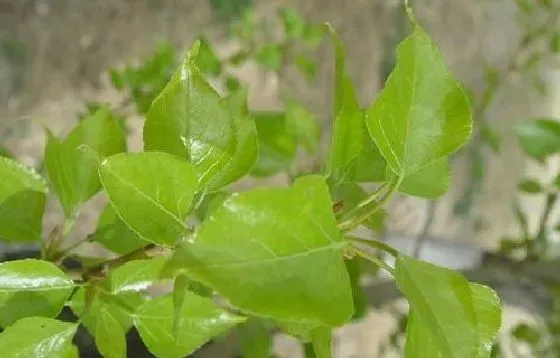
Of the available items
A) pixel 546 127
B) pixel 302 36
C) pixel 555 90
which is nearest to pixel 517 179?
pixel 555 90

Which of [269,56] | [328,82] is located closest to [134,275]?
[269,56]

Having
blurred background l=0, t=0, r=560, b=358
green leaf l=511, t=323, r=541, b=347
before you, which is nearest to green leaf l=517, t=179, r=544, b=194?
blurred background l=0, t=0, r=560, b=358

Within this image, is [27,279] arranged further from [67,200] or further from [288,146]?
[288,146]

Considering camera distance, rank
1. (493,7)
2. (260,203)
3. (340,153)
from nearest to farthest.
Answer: (260,203)
(340,153)
(493,7)

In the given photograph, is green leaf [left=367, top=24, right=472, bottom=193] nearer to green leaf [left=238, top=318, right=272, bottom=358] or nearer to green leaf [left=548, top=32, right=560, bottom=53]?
green leaf [left=238, top=318, right=272, bottom=358]

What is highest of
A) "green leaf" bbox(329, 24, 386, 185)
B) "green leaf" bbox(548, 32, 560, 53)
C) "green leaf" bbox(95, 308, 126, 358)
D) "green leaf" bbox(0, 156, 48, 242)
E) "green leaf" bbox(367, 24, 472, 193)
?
"green leaf" bbox(367, 24, 472, 193)

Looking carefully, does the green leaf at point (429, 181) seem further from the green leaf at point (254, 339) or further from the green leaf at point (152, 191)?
the green leaf at point (254, 339)

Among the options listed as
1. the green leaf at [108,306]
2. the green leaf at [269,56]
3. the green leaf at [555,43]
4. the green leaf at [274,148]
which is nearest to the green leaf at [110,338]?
the green leaf at [108,306]
